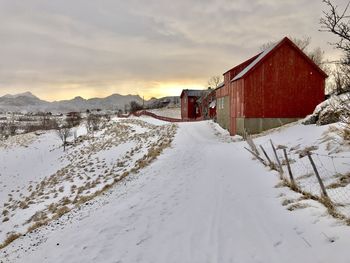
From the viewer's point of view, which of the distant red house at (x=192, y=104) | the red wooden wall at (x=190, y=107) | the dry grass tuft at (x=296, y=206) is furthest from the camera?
the red wooden wall at (x=190, y=107)

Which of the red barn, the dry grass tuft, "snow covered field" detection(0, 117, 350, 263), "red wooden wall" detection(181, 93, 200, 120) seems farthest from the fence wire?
"red wooden wall" detection(181, 93, 200, 120)

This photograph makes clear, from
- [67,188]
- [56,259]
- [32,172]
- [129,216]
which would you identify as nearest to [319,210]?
[129,216]

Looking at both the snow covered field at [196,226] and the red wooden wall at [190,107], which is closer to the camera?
the snow covered field at [196,226]

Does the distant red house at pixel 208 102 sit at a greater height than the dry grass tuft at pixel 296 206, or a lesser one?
greater

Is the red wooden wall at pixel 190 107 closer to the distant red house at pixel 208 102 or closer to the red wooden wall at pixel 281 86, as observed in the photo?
the distant red house at pixel 208 102

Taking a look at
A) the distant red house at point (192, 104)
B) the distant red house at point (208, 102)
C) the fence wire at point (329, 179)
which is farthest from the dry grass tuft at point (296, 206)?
the distant red house at point (192, 104)

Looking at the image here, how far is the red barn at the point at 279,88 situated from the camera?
28203 millimetres

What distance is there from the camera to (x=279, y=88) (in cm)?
2853

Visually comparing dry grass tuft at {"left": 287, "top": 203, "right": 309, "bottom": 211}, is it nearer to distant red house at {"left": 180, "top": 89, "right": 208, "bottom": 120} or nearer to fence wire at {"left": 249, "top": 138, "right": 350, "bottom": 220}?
fence wire at {"left": 249, "top": 138, "right": 350, "bottom": 220}

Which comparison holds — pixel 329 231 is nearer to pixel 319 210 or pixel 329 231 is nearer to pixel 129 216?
pixel 319 210

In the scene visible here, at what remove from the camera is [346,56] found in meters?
7.57

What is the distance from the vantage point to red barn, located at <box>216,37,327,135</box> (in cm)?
2820

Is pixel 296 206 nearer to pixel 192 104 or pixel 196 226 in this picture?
pixel 196 226

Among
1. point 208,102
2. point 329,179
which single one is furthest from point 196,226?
point 208,102
